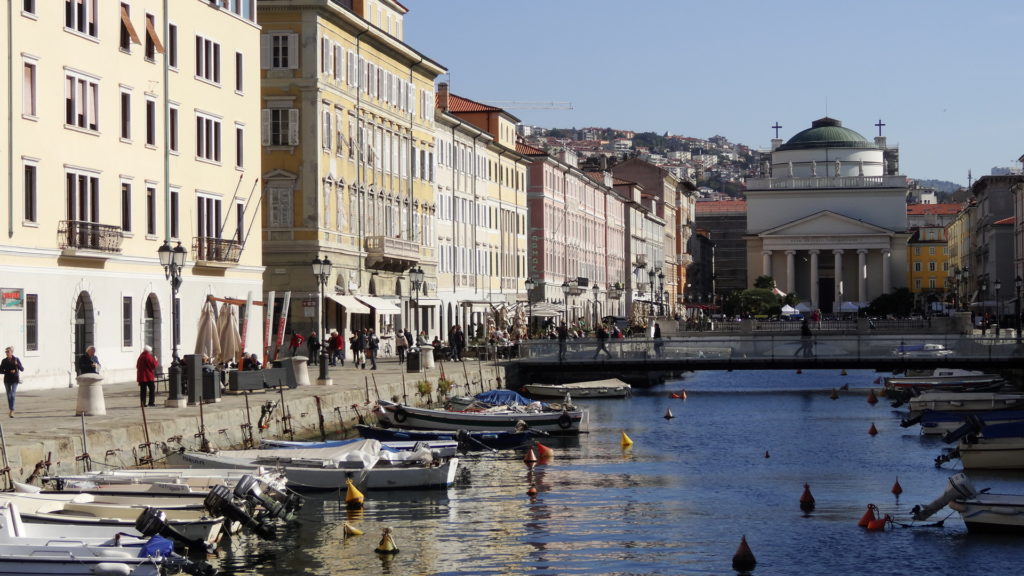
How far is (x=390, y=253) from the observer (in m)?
76.8

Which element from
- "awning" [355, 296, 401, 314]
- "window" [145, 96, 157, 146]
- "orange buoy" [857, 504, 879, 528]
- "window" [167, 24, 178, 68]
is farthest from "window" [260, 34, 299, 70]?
"orange buoy" [857, 504, 879, 528]

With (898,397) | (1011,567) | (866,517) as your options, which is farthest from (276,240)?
(1011,567)

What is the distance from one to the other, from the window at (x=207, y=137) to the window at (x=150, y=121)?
3426 mm

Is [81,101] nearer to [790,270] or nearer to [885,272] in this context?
[790,270]

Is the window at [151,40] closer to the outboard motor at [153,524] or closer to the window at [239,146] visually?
the window at [239,146]

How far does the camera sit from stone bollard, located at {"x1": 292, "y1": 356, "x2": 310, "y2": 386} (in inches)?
1973

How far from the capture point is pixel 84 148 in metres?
48.2

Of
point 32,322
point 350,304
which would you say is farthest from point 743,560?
point 350,304

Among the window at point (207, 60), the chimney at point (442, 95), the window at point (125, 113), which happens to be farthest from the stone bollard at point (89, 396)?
the chimney at point (442, 95)

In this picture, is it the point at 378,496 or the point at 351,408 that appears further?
the point at 351,408

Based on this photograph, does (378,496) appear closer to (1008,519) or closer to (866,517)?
(866,517)

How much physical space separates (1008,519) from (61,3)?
2996cm

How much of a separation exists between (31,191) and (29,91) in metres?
2.71

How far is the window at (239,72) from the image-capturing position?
60.1m
